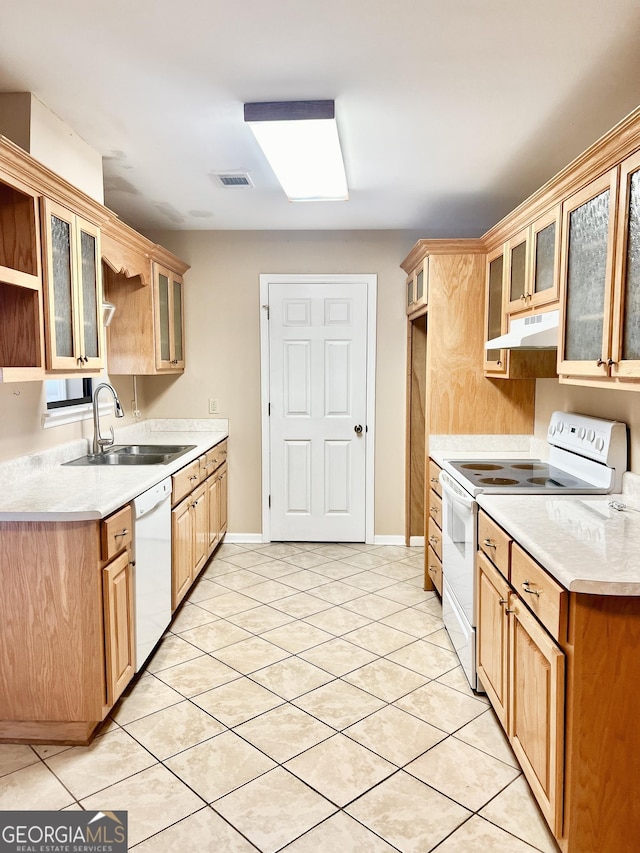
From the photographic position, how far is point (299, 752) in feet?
7.15

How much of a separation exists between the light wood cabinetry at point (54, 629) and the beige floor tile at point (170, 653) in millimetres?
585

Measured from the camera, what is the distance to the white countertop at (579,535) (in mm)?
1522

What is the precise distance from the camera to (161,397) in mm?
4672

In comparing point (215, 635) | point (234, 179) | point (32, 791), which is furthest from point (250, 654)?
point (234, 179)

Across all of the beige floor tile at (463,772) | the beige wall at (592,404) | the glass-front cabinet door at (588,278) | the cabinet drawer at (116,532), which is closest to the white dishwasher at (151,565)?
the cabinet drawer at (116,532)

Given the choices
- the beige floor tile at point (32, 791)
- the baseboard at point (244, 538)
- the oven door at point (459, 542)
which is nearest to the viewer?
the beige floor tile at point (32, 791)

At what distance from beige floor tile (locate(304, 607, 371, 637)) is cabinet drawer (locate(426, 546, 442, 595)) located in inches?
18.8

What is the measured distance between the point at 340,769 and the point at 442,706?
586 millimetres

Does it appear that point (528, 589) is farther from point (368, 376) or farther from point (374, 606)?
point (368, 376)

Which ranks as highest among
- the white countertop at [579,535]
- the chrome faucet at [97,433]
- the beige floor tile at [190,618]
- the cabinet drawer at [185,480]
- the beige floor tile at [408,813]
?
the chrome faucet at [97,433]

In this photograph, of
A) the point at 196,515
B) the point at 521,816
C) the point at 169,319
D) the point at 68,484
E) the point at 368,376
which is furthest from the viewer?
the point at 368,376

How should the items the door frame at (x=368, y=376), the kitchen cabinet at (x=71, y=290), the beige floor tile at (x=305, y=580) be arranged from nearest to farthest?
the kitchen cabinet at (x=71, y=290) → the beige floor tile at (x=305, y=580) → the door frame at (x=368, y=376)

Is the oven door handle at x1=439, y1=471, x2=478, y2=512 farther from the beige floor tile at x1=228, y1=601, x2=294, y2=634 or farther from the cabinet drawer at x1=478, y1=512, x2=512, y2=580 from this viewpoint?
the beige floor tile at x1=228, y1=601, x2=294, y2=634

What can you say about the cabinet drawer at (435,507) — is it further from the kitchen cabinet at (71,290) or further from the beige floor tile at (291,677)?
the kitchen cabinet at (71,290)
